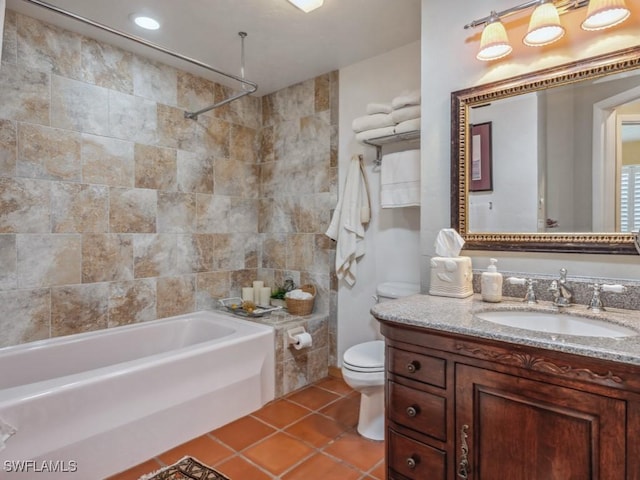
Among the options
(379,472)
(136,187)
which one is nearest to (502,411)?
(379,472)

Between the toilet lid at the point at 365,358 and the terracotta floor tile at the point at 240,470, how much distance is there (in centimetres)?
70

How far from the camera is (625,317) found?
4.28ft

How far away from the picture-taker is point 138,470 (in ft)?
6.20

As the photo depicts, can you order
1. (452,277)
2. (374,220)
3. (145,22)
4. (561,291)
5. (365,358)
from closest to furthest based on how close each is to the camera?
(561,291) < (452,277) < (365,358) < (145,22) < (374,220)

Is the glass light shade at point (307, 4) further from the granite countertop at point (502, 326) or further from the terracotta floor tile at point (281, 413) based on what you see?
the terracotta floor tile at point (281, 413)

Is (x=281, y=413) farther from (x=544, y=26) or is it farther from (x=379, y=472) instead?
(x=544, y=26)

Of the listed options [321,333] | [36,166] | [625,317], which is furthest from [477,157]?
[36,166]

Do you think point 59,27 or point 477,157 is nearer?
point 477,157

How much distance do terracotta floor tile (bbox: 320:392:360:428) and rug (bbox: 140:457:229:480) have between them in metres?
0.82

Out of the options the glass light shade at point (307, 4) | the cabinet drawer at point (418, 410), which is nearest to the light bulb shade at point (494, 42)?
the glass light shade at point (307, 4)

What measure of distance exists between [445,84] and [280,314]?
2.01 meters

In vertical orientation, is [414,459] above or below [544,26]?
below

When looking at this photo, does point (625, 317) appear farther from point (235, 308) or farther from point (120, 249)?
point (120, 249)

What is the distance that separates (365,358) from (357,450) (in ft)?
1.61
